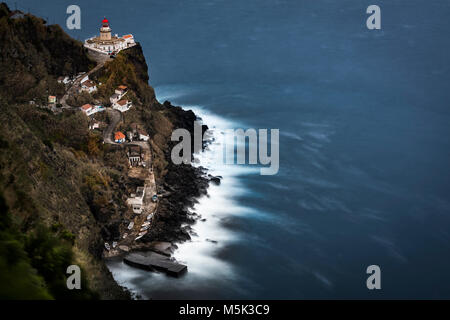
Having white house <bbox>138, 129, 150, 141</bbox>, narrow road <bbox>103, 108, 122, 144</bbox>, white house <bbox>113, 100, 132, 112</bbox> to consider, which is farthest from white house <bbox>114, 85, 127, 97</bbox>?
white house <bbox>138, 129, 150, 141</bbox>

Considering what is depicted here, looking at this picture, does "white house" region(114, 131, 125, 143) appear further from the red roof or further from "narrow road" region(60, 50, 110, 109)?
"narrow road" region(60, 50, 110, 109)

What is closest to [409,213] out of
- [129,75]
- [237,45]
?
[129,75]

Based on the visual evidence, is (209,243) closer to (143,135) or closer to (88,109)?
(143,135)

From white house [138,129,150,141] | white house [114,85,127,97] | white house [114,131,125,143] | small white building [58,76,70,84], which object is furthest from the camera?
white house [114,85,127,97]

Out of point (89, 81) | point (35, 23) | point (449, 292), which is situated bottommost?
point (449, 292)
